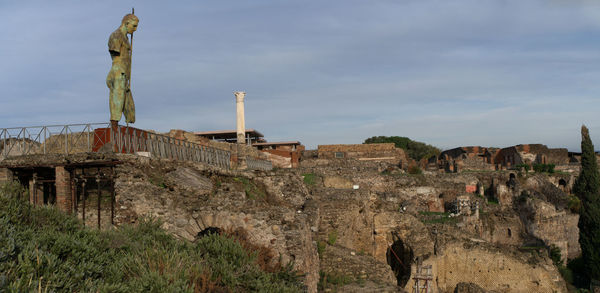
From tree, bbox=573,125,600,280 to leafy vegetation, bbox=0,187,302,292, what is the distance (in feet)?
85.6

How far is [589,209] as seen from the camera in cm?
3434

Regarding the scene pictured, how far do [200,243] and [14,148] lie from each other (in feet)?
20.8

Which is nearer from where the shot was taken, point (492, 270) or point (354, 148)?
point (492, 270)

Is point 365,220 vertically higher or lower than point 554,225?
higher

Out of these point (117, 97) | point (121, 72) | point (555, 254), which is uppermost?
point (121, 72)

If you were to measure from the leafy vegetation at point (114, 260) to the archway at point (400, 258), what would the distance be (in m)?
12.9

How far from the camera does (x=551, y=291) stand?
72.6 feet

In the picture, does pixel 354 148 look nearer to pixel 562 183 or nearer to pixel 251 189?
pixel 562 183

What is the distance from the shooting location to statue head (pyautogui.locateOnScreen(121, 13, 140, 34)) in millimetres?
13805

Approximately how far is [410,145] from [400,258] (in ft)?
198

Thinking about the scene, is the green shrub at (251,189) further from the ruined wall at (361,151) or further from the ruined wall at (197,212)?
the ruined wall at (361,151)

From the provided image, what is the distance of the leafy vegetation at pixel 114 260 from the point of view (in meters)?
7.12

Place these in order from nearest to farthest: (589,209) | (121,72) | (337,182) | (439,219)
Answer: (121,72), (439,219), (589,209), (337,182)

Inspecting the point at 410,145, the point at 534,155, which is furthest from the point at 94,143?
the point at 410,145
